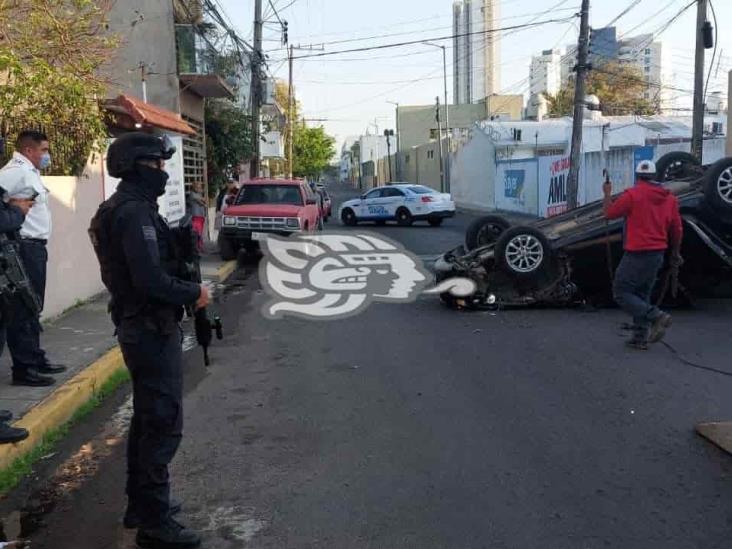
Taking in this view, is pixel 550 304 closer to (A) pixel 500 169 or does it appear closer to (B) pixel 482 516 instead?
(B) pixel 482 516

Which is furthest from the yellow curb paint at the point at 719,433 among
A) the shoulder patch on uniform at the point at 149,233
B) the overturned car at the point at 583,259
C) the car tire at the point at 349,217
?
the car tire at the point at 349,217

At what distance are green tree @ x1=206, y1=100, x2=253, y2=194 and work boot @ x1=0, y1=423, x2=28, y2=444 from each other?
21.9 metres

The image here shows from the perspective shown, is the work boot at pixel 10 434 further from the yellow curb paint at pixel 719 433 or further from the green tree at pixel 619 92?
the green tree at pixel 619 92

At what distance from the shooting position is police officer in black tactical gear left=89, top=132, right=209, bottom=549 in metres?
3.46

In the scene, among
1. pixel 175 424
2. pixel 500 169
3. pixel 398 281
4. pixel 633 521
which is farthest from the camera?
pixel 500 169

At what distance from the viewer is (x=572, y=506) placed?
4176 millimetres

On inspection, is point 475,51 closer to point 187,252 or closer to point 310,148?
point 310,148

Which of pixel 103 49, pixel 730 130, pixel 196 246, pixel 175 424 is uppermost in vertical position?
pixel 103 49

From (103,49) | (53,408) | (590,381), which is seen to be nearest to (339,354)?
(590,381)

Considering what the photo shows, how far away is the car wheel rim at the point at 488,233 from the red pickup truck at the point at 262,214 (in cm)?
587

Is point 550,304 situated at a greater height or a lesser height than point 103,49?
lesser

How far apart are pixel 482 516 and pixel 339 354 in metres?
4.04

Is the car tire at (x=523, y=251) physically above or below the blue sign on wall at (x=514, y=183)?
below

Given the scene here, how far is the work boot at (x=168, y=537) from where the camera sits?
3701mm
